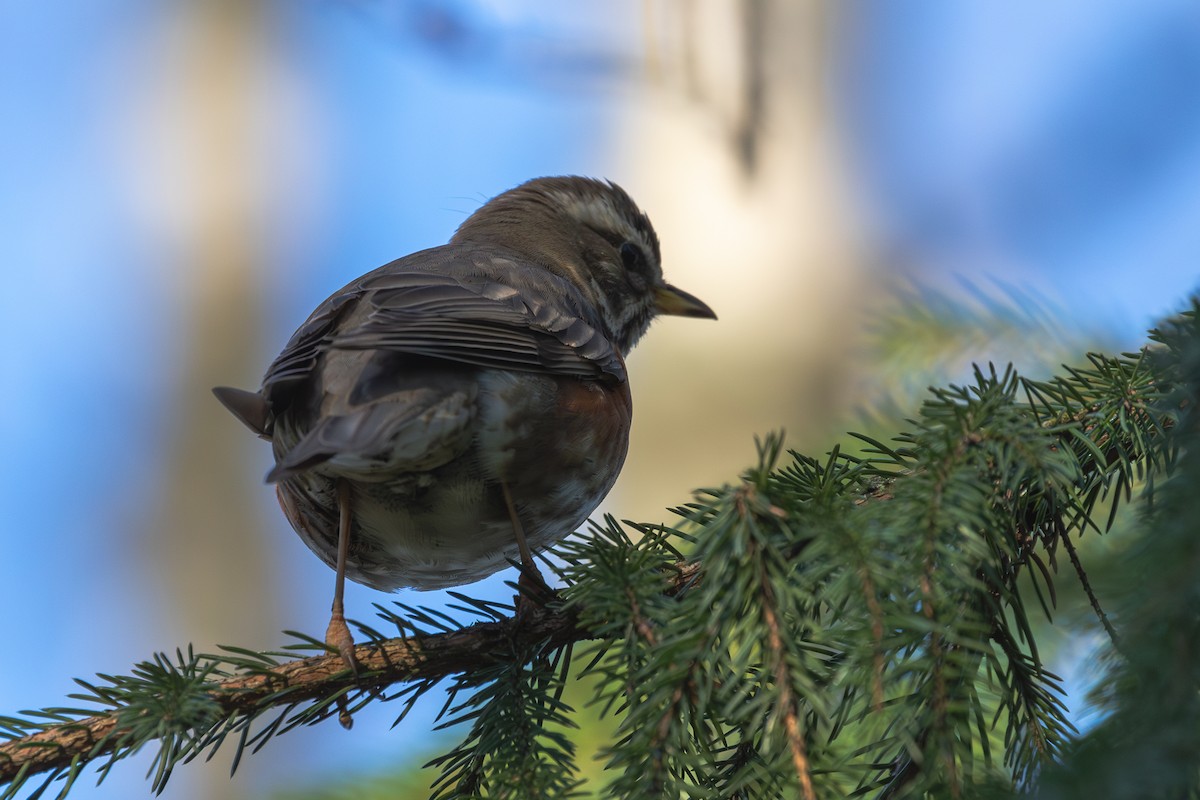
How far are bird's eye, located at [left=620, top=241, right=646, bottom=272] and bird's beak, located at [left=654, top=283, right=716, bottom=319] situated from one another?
14cm

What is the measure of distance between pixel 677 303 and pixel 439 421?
2.14 metres

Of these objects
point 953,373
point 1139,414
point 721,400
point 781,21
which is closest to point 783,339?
point 721,400

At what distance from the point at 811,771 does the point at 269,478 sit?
45.9 inches

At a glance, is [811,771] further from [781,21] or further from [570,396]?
[781,21]

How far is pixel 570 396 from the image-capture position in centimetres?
293

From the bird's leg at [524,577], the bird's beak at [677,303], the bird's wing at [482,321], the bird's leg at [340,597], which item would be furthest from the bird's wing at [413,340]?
the bird's beak at [677,303]

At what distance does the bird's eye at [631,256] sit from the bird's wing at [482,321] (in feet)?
3.32

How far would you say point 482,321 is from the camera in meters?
2.70

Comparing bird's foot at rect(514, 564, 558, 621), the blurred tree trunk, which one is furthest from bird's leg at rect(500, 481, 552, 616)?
the blurred tree trunk

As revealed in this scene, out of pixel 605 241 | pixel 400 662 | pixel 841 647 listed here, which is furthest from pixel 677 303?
pixel 841 647

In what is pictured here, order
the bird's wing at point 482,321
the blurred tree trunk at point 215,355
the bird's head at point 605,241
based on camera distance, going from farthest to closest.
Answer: the blurred tree trunk at point 215,355, the bird's head at point 605,241, the bird's wing at point 482,321

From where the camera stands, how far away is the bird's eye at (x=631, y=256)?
Answer: 14.5 feet

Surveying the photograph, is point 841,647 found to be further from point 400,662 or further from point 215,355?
point 215,355

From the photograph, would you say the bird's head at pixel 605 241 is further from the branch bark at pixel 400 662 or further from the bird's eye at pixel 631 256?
the branch bark at pixel 400 662
